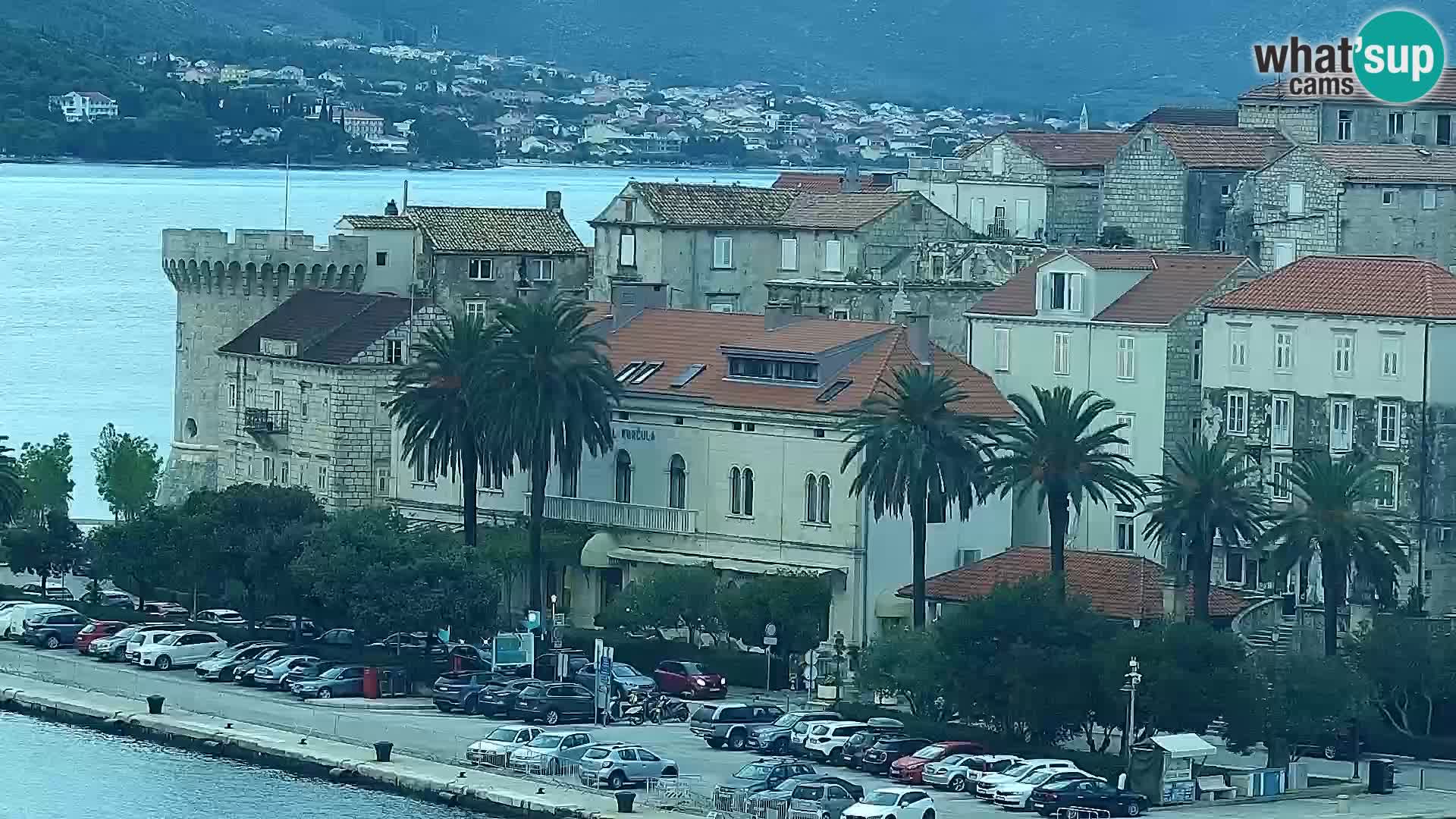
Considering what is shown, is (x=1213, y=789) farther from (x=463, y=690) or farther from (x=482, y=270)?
(x=482, y=270)

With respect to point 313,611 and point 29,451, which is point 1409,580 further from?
point 29,451

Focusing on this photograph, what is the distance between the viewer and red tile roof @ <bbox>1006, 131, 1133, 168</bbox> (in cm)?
13225

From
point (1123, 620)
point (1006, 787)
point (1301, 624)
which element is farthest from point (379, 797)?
point (1301, 624)

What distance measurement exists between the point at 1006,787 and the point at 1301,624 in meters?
19.1

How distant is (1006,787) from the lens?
78250 mm

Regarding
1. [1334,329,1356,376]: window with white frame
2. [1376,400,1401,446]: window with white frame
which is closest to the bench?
[1376,400,1401,446]: window with white frame

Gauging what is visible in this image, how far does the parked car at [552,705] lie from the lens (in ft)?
293

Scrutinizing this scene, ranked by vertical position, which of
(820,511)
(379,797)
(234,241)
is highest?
(234,241)

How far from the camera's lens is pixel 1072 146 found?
135000mm

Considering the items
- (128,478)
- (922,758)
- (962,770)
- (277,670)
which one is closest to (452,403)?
(277,670)

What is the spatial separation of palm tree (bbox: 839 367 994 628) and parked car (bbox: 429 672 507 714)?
10.5 metres

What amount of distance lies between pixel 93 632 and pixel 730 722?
2442 cm

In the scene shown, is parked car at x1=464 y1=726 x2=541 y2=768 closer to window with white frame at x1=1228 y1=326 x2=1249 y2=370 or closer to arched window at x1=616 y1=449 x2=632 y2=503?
arched window at x1=616 y1=449 x2=632 y2=503

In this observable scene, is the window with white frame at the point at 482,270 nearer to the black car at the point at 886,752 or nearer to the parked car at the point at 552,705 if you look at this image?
the parked car at the point at 552,705
